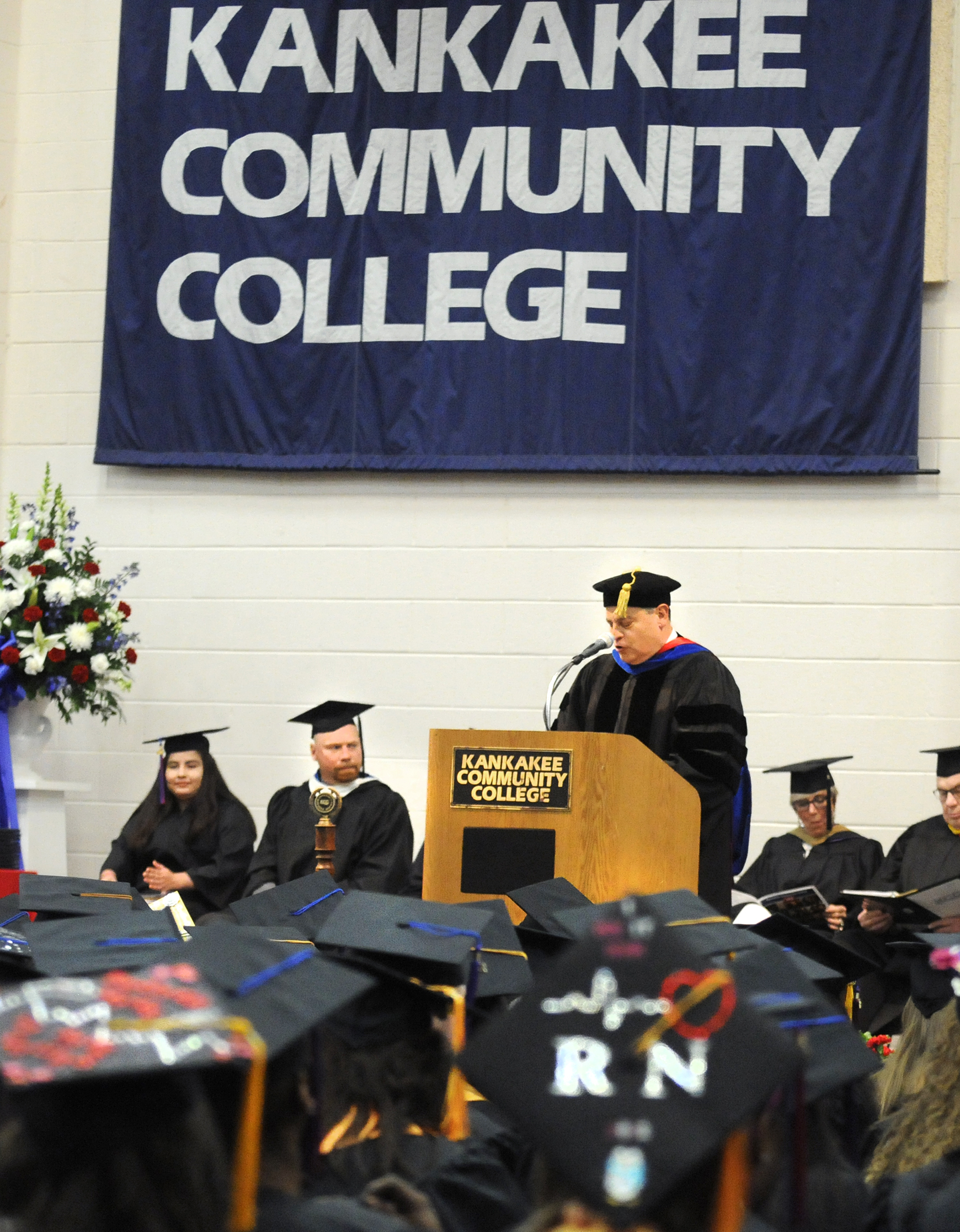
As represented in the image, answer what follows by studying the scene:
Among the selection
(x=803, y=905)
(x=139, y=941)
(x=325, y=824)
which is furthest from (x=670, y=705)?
(x=139, y=941)

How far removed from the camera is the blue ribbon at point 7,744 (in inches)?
241

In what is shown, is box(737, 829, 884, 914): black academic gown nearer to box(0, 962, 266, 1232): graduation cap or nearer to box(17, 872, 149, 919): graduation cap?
box(17, 872, 149, 919): graduation cap

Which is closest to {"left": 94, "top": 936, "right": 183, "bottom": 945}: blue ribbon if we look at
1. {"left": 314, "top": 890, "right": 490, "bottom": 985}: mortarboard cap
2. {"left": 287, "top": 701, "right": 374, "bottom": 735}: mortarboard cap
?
{"left": 314, "top": 890, "right": 490, "bottom": 985}: mortarboard cap

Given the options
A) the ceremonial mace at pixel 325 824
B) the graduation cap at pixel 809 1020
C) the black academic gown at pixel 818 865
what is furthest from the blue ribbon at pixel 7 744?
the graduation cap at pixel 809 1020

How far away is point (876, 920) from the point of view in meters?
5.03

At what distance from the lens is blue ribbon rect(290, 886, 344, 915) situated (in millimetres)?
3088

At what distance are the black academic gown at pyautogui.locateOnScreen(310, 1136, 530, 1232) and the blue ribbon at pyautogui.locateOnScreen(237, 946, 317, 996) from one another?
0.21m

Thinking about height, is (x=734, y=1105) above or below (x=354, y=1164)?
above

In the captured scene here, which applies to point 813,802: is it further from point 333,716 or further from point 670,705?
point 333,716

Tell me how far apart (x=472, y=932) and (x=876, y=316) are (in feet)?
15.7

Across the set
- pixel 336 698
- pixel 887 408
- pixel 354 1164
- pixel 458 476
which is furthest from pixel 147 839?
pixel 354 1164

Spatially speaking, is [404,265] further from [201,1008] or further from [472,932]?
[201,1008]

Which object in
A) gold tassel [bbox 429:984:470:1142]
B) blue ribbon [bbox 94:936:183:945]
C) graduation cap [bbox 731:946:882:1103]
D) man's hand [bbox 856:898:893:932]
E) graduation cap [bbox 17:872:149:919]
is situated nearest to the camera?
graduation cap [bbox 731:946:882:1103]

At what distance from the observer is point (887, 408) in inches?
251
